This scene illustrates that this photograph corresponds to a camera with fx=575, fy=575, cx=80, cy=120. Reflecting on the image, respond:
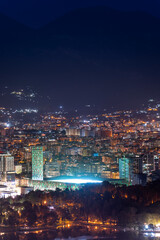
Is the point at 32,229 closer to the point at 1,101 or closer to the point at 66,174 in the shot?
the point at 66,174

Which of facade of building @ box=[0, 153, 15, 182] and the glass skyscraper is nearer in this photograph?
facade of building @ box=[0, 153, 15, 182]

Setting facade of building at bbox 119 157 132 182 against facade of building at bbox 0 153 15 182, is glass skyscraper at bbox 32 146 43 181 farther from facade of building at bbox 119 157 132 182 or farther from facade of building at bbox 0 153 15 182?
facade of building at bbox 119 157 132 182

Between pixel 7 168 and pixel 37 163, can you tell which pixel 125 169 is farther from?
pixel 7 168

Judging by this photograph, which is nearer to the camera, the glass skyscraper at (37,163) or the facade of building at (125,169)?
the facade of building at (125,169)

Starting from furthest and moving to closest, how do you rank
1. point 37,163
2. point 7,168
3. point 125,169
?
point 37,163, point 7,168, point 125,169

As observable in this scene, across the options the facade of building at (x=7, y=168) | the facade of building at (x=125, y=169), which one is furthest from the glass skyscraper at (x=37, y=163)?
the facade of building at (x=125, y=169)

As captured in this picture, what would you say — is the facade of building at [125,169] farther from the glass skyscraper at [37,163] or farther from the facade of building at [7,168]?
the facade of building at [7,168]

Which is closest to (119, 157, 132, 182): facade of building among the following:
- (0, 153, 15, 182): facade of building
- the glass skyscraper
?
the glass skyscraper

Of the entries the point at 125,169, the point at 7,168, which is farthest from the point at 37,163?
the point at 125,169

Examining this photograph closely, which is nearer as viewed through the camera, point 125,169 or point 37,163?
point 125,169
